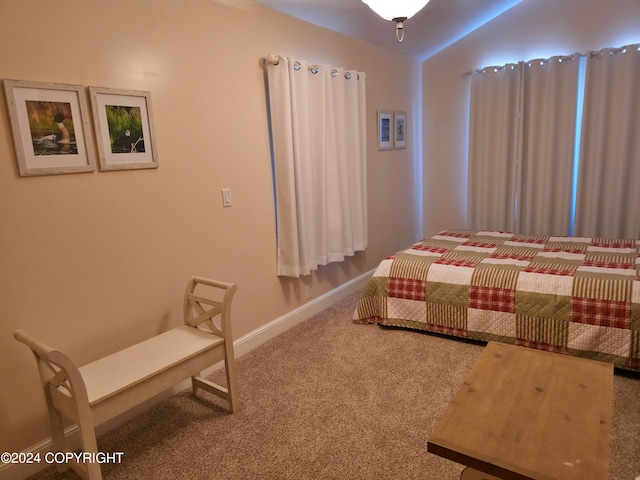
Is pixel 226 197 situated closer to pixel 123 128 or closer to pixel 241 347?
pixel 123 128

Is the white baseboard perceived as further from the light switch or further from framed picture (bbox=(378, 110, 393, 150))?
framed picture (bbox=(378, 110, 393, 150))

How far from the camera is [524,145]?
4.46 meters

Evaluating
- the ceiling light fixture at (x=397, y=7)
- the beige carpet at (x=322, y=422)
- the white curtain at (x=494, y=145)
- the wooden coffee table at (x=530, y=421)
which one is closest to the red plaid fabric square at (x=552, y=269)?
the beige carpet at (x=322, y=422)

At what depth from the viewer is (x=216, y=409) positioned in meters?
2.35

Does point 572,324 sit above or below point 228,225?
below

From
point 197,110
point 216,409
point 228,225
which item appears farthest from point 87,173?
point 216,409

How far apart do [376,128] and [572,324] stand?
8.17 ft

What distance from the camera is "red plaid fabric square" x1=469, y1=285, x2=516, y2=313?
2773 millimetres

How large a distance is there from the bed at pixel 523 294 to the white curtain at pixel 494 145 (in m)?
1.13

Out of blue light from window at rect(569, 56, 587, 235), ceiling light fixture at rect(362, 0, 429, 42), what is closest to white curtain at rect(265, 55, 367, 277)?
ceiling light fixture at rect(362, 0, 429, 42)

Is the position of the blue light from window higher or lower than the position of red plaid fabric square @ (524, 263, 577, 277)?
higher

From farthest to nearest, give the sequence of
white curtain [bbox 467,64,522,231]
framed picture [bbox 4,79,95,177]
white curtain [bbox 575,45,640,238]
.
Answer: white curtain [bbox 467,64,522,231]
white curtain [bbox 575,45,640,238]
framed picture [bbox 4,79,95,177]

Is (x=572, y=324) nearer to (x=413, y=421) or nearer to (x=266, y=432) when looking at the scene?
(x=413, y=421)

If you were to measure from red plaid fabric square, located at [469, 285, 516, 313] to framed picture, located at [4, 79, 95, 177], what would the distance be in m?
2.35
